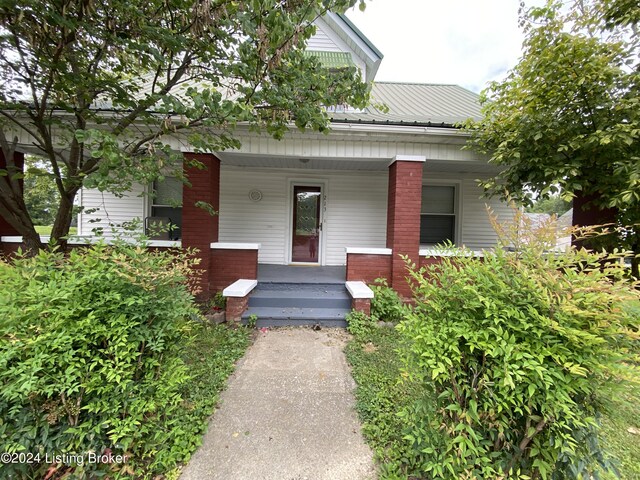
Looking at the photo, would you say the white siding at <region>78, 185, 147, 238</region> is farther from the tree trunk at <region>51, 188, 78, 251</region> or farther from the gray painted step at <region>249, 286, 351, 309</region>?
the gray painted step at <region>249, 286, 351, 309</region>

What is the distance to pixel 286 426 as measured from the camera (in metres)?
2.26

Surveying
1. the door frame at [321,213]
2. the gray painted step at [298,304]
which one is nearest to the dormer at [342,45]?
the door frame at [321,213]

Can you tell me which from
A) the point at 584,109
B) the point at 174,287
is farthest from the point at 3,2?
the point at 584,109

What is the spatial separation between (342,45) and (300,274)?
635cm

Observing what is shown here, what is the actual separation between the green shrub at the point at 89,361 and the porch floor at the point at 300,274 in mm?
3264

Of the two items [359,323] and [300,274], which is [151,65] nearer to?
→ [300,274]

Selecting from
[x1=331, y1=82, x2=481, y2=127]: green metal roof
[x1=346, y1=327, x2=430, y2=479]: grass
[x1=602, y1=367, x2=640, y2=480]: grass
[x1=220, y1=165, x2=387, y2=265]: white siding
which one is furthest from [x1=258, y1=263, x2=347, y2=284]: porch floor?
[x1=602, y1=367, x2=640, y2=480]: grass

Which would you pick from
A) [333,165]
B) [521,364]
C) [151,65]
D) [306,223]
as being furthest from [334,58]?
[521,364]

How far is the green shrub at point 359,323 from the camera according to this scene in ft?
13.6

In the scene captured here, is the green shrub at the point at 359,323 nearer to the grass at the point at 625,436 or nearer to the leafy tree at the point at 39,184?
the grass at the point at 625,436

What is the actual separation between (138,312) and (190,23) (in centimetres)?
312

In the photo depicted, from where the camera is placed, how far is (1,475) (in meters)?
1.58

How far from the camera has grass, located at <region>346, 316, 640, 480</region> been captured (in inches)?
63.2

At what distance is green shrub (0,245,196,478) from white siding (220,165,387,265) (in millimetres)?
4949
